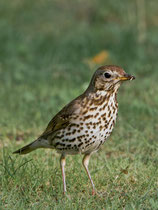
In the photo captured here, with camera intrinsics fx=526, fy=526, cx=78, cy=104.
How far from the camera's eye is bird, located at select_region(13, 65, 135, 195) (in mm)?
4562

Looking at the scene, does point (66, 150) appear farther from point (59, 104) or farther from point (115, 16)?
point (115, 16)

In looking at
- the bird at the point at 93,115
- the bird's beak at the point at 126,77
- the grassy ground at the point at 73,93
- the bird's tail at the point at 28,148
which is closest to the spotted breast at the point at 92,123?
the bird at the point at 93,115

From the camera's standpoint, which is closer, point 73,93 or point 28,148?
point 28,148

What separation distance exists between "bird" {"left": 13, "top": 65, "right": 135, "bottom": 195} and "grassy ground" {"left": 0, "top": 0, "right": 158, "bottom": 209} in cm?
30

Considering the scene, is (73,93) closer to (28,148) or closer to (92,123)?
(28,148)

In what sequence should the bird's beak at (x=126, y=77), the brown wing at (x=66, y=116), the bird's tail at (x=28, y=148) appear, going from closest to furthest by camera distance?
the bird's beak at (x=126, y=77), the brown wing at (x=66, y=116), the bird's tail at (x=28, y=148)

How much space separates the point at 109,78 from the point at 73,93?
320 cm

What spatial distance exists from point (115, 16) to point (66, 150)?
26.4ft

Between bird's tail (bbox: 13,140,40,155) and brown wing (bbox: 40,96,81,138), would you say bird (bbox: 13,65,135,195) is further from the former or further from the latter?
bird's tail (bbox: 13,140,40,155)

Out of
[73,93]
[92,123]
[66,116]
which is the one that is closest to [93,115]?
[92,123]

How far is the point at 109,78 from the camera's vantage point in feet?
15.2

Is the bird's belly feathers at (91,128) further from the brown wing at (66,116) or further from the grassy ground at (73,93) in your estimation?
the grassy ground at (73,93)

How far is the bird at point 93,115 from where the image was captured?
4.56 metres

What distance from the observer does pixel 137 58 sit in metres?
9.84
